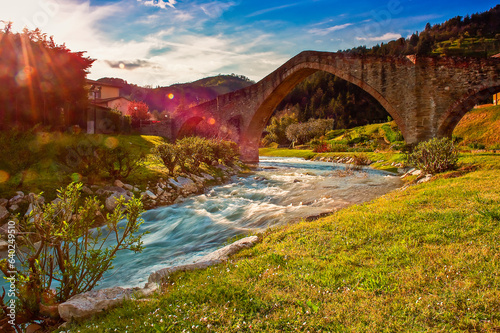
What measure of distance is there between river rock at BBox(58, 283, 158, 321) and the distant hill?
104 meters

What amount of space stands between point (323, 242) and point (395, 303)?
162cm

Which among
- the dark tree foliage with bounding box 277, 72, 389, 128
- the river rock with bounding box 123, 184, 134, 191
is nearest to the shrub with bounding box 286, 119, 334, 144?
the dark tree foliage with bounding box 277, 72, 389, 128

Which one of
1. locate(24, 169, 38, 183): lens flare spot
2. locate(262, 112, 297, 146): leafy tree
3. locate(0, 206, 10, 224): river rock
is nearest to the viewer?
locate(0, 206, 10, 224): river rock

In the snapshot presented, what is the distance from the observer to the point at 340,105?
7469cm

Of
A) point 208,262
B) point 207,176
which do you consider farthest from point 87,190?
point 207,176

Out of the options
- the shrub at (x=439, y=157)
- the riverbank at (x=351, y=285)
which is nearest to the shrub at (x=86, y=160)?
the riverbank at (x=351, y=285)

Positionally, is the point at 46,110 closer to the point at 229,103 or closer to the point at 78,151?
the point at 78,151

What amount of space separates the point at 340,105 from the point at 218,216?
7328cm

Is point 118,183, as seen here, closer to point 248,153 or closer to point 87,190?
point 87,190

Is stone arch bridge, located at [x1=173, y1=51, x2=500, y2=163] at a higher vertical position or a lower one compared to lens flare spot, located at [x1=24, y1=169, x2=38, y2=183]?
higher

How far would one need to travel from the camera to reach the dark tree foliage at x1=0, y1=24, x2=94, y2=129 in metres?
15.1

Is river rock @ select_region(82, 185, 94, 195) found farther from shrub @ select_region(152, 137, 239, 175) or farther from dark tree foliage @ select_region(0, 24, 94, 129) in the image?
dark tree foliage @ select_region(0, 24, 94, 129)

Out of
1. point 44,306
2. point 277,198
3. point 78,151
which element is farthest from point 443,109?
point 44,306

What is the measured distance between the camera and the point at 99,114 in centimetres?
2702
